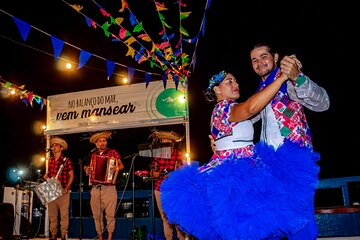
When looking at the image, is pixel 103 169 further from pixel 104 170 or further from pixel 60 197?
pixel 60 197

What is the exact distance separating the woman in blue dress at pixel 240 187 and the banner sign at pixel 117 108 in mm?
5292

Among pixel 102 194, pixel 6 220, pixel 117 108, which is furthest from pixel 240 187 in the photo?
pixel 6 220

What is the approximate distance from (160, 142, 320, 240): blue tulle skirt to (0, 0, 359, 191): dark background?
3783mm

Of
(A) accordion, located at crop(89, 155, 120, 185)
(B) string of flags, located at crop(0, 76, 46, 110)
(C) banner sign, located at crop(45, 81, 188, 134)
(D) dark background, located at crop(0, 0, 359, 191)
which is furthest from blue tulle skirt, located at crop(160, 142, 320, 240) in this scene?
(B) string of flags, located at crop(0, 76, 46, 110)

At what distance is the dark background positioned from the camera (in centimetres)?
552

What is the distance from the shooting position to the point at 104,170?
7.66 meters

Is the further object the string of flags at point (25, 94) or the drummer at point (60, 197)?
the string of flags at point (25, 94)

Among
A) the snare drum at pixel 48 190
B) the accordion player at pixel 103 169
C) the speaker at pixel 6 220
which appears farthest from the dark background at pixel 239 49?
the speaker at pixel 6 220

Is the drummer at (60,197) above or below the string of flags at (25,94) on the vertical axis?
below

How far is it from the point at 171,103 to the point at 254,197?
6.18 metres

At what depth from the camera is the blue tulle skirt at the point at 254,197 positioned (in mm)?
2133

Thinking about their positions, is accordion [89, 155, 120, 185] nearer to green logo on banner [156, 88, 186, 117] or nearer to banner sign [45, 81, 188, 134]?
banner sign [45, 81, 188, 134]

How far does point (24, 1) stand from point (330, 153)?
7.11 meters

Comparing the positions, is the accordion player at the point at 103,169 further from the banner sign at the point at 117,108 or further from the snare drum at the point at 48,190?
the banner sign at the point at 117,108
